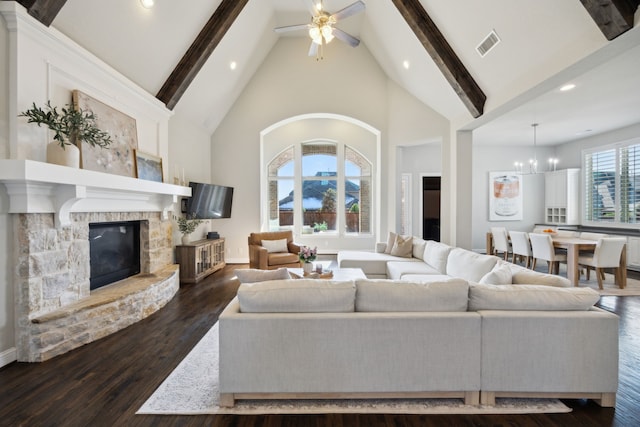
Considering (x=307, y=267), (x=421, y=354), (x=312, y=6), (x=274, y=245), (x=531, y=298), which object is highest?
(x=312, y=6)

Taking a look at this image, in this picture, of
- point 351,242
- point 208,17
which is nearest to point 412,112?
point 351,242

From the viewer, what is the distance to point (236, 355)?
196 centimetres

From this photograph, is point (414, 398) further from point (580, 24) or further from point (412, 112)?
point (412, 112)

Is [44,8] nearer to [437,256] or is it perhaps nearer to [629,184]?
[437,256]

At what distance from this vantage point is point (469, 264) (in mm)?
3527

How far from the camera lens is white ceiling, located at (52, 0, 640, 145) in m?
3.11

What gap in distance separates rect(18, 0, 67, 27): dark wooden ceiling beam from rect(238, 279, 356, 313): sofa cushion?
9.80 ft

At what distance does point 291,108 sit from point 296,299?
5950 millimetres

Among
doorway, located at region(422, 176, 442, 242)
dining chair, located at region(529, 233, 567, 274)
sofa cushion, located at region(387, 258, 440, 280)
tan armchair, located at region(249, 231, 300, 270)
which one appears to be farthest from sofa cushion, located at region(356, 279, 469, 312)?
doorway, located at region(422, 176, 442, 242)

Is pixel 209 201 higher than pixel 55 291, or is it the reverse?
pixel 209 201

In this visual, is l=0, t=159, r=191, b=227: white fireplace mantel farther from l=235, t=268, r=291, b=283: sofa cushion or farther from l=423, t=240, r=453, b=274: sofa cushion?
l=423, t=240, r=453, b=274: sofa cushion

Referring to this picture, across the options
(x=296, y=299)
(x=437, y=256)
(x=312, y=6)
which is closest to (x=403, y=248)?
(x=437, y=256)

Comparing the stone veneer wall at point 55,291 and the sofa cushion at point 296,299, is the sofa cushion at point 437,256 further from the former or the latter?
the stone veneer wall at point 55,291

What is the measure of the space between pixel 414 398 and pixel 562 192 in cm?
857
